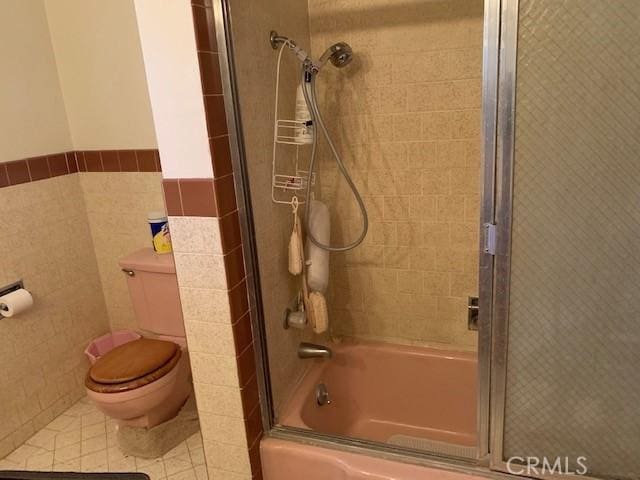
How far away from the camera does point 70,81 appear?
2256 millimetres

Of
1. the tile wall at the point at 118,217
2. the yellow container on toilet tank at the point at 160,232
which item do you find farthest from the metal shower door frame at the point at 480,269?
the tile wall at the point at 118,217

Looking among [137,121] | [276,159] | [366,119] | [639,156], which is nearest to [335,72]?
[366,119]

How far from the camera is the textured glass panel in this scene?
3.36 feet

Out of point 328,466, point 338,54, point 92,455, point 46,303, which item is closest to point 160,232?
point 46,303

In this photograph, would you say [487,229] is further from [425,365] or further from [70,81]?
[70,81]

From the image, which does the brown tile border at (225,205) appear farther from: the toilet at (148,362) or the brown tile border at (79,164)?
the brown tile border at (79,164)

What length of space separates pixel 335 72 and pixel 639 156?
115 centimetres

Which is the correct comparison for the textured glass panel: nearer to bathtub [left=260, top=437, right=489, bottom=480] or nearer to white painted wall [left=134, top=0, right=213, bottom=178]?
bathtub [left=260, top=437, right=489, bottom=480]

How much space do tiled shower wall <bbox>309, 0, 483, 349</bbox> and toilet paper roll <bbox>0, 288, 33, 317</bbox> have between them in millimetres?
1289

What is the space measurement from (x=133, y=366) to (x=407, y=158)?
1335 mm

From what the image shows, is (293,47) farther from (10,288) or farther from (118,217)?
(10,288)

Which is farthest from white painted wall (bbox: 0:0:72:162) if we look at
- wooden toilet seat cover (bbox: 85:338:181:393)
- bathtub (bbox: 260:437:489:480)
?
bathtub (bbox: 260:437:489:480)

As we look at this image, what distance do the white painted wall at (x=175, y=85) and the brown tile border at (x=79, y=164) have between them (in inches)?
37.8

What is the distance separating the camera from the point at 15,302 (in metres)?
2.01
